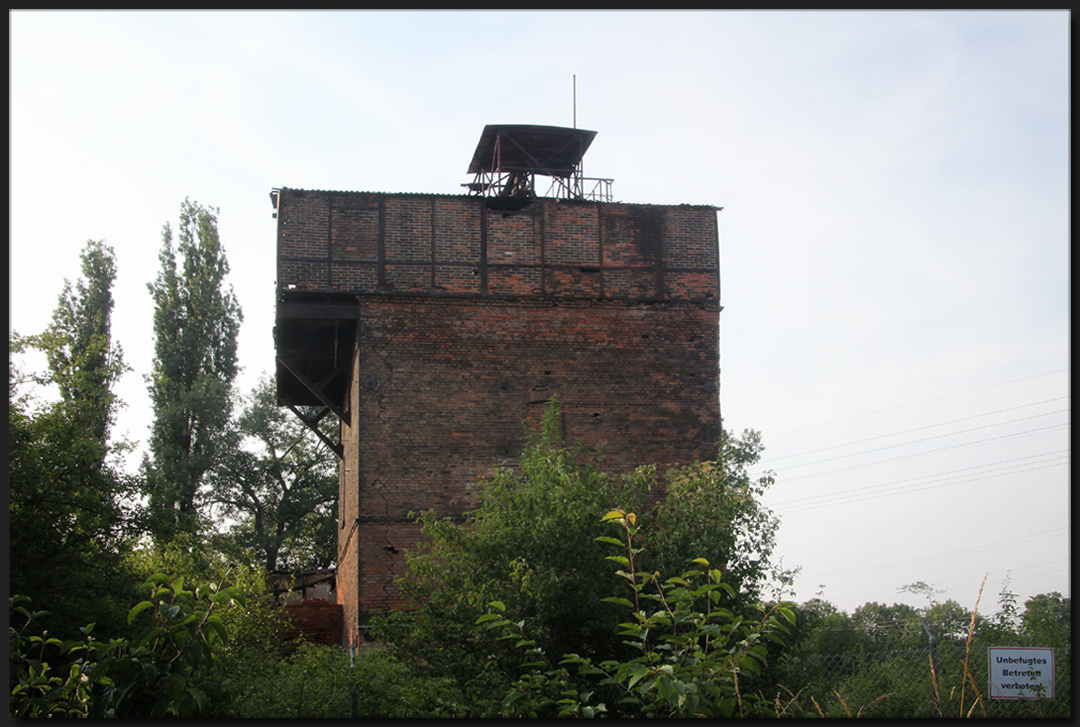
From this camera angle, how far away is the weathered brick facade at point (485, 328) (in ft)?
52.8

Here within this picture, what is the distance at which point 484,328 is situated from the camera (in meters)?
16.7

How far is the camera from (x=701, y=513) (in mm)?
11438

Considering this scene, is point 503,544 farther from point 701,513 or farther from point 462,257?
point 462,257

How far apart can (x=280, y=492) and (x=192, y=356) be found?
6189 mm

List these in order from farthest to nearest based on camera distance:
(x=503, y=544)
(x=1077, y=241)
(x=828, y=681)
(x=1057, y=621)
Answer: (x=1057, y=621) < (x=828, y=681) < (x=503, y=544) < (x=1077, y=241)

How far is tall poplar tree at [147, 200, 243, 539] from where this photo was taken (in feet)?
102

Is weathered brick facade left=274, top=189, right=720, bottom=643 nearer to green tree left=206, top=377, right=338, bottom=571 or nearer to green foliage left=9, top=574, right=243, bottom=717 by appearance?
green foliage left=9, top=574, right=243, bottom=717

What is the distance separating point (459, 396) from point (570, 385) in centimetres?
192

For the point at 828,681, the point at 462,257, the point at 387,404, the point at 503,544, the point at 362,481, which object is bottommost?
the point at 828,681

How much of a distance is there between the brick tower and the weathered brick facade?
0.02 meters

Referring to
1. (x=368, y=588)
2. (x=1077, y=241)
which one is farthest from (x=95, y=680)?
(x=368, y=588)

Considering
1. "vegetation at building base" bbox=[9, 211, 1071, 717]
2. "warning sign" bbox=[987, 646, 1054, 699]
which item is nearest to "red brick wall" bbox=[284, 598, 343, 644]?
"vegetation at building base" bbox=[9, 211, 1071, 717]

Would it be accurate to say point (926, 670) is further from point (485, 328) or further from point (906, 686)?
point (485, 328)

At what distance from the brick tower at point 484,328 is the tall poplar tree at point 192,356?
49.9ft
